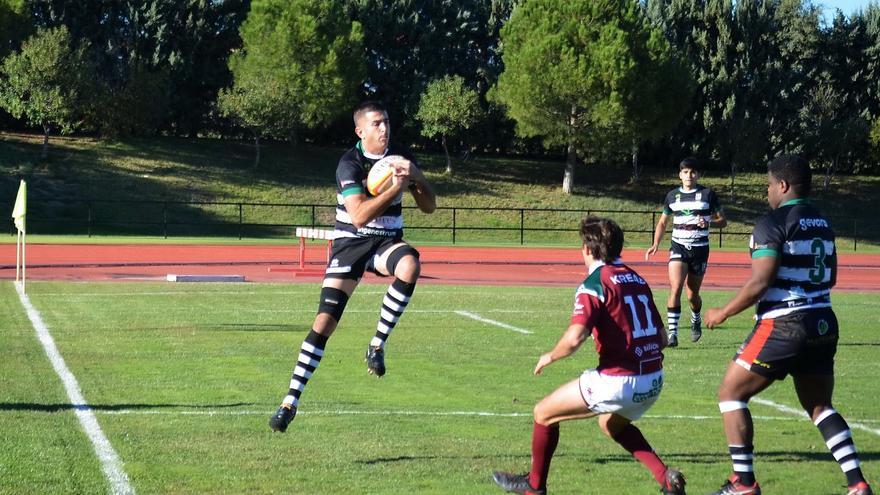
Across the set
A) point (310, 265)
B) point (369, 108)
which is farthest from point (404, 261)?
point (310, 265)

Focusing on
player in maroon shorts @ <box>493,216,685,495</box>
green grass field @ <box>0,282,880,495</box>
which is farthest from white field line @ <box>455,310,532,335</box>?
player in maroon shorts @ <box>493,216,685,495</box>

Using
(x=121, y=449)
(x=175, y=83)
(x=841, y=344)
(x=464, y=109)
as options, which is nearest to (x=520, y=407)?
(x=121, y=449)

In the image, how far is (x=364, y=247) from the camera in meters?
9.41

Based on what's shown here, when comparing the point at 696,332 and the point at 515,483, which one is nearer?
the point at 515,483

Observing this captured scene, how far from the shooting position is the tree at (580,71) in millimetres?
62062

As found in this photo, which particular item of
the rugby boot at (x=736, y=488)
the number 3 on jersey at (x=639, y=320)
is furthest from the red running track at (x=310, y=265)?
the number 3 on jersey at (x=639, y=320)

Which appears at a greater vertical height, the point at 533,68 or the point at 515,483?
the point at 533,68

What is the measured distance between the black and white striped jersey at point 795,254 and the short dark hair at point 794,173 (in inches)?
3.9

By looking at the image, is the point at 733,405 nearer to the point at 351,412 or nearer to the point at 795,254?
the point at 795,254

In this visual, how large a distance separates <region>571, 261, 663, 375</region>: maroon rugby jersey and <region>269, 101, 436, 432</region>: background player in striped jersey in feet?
7.34

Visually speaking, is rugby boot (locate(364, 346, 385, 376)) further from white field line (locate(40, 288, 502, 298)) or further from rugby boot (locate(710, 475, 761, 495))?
white field line (locate(40, 288, 502, 298))

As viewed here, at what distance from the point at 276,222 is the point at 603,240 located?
47.3m

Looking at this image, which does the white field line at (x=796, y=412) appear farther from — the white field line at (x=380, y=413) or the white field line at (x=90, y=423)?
the white field line at (x=90, y=423)

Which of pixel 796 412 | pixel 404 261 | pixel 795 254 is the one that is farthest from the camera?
pixel 796 412
